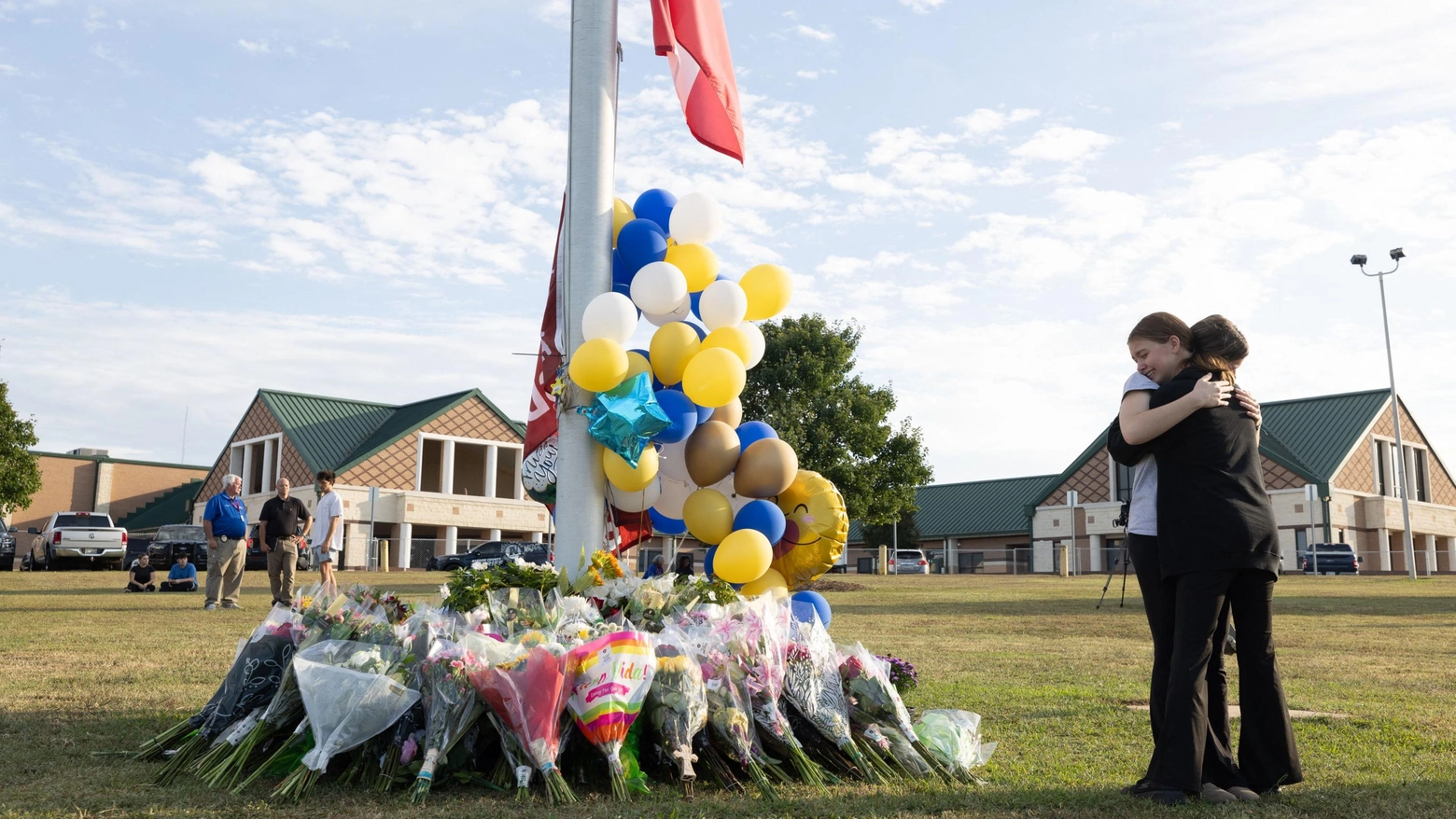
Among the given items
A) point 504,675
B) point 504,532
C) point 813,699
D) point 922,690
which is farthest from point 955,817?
point 504,532

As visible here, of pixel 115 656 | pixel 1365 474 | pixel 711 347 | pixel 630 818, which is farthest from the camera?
pixel 1365 474

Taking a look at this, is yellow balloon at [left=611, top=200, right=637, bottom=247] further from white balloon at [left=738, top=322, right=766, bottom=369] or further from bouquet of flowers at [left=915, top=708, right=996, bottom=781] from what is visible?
bouquet of flowers at [left=915, top=708, right=996, bottom=781]

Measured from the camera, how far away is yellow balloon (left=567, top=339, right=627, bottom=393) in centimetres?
577

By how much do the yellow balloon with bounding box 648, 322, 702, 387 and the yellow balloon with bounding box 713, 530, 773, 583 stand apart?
38.9 inches

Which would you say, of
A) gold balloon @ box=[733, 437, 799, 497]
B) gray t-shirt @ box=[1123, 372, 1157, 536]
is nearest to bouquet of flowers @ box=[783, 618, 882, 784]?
gray t-shirt @ box=[1123, 372, 1157, 536]

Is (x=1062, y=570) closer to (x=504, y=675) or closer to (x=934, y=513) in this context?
(x=934, y=513)

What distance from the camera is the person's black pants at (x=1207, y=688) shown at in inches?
161

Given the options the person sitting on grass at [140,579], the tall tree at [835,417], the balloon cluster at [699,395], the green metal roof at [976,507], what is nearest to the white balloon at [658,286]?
the balloon cluster at [699,395]

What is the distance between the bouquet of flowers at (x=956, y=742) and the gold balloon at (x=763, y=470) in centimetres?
159

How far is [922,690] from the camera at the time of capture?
24.2ft

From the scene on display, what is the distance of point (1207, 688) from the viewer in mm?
4273

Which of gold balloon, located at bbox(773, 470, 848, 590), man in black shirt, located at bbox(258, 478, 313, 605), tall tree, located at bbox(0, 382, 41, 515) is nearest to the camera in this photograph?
gold balloon, located at bbox(773, 470, 848, 590)

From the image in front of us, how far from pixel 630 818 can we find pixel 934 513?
191ft

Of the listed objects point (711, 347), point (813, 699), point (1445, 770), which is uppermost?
point (711, 347)
